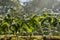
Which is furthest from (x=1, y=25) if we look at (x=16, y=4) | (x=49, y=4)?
(x=49, y=4)

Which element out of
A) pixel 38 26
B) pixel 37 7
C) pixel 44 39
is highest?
pixel 37 7

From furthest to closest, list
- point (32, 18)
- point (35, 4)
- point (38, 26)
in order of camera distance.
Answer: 1. point (35, 4)
2. point (38, 26)
3. point (32, 18)

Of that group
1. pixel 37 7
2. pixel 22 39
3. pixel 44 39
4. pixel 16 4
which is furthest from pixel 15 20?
pixel 37 7

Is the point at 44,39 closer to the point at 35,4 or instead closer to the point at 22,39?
the point at 22,39

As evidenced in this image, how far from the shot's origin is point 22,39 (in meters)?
1.39

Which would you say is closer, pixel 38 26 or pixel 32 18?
pixel 32 18

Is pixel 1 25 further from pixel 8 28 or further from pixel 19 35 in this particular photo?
pixel 19 35

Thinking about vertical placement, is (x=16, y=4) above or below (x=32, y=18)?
above

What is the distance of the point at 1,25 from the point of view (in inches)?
49.2

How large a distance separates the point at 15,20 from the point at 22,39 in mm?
202

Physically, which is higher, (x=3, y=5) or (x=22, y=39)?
(x=3, y=5)

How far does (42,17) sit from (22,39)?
0.90ft

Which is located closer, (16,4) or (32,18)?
(32,18)

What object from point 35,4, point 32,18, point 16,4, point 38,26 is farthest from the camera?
point 35,4
